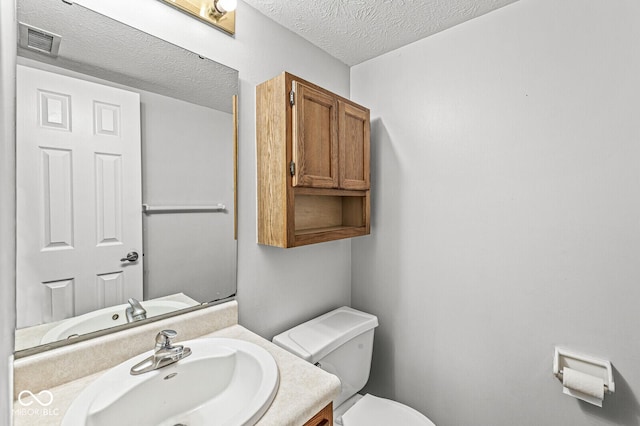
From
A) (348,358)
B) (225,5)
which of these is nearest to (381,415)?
(348,358)

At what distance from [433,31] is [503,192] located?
85cm

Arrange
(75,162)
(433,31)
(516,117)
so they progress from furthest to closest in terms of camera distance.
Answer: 1. (433,31)
2. (516,117)
3. (75,162)

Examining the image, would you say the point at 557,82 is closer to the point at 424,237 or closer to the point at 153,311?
the point at 424,237

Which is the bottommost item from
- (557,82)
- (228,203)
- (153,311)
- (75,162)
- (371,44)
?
(153,311)

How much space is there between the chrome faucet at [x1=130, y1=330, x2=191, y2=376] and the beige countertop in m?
0.14

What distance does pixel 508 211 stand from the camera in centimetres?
129

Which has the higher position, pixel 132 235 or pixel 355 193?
pixel 355 193

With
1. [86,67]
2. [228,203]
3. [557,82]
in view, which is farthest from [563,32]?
[86,67]

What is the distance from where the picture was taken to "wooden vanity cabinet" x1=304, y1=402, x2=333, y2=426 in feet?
2.66

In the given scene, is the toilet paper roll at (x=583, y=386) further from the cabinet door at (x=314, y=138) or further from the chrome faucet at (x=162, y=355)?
the chrome faucet at (x=162, y=355)

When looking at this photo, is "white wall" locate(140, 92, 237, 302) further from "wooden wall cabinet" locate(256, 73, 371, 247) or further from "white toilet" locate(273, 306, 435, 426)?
"white toilet" locate(273, 306, 435, 426)

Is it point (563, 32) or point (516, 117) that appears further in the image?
point (516, 117)

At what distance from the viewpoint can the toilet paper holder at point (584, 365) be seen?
41.2 inches

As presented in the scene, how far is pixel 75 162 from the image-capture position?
85 cm
